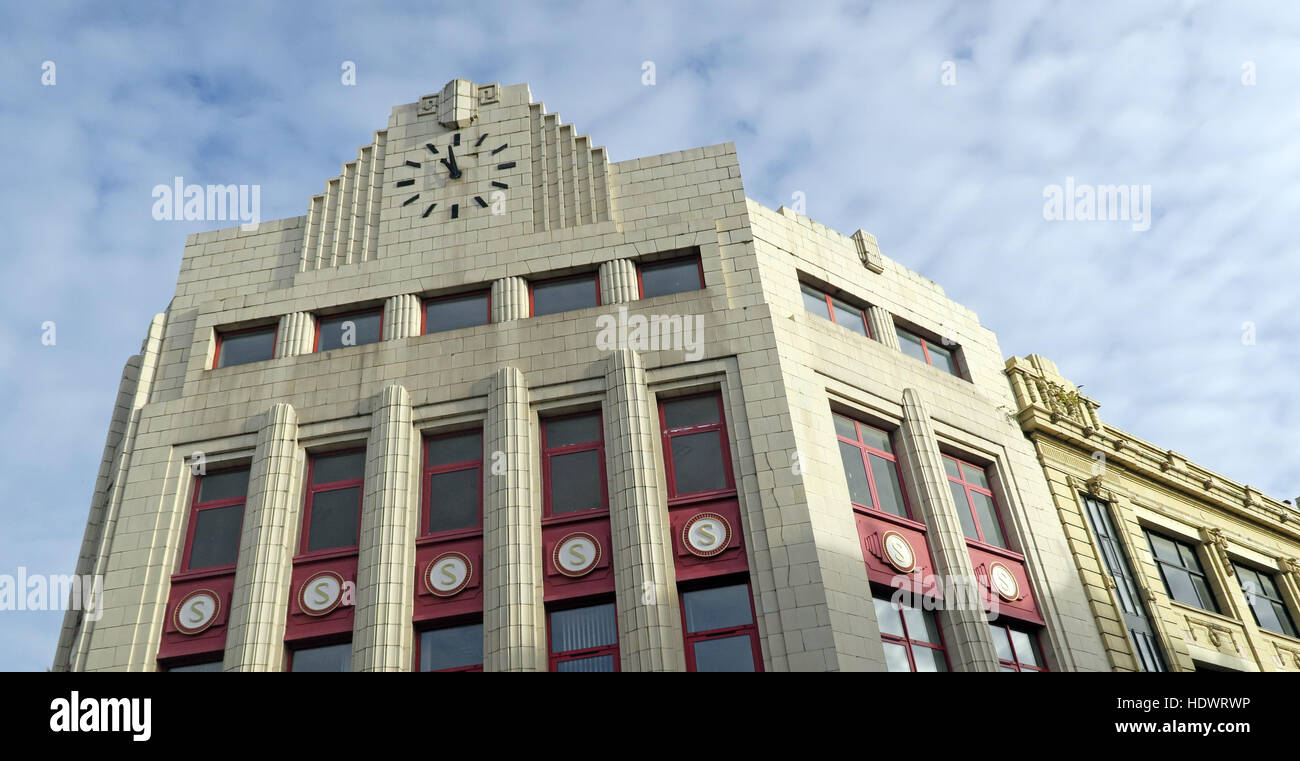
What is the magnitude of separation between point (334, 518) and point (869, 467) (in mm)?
11533

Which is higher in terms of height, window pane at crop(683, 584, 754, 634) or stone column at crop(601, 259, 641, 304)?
stone column at crop(601, 259, 641, 304)

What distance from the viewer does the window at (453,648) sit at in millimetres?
22109

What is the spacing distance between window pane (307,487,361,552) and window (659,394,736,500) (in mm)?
6735

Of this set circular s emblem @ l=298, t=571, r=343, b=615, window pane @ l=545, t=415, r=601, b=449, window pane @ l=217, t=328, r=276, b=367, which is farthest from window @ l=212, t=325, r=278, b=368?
window pane @ l=545, t=415, r=601, b=449

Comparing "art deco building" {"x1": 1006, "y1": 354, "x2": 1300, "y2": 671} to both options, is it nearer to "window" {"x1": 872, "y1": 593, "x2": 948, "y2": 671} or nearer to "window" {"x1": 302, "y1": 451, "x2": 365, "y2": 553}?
"window" {"x1": 872, "y1": 593, "x2": 948, "y2": 671}

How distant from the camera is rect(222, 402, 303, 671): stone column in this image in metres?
22.2

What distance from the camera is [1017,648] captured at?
2425 centimetres

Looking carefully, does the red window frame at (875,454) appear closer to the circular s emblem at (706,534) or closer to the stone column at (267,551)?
the circular s emblem at (706,534)

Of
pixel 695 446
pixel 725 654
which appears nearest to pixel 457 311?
pixel 695 446

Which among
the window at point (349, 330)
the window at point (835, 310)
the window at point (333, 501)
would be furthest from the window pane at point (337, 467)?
the window at point (835, 310)

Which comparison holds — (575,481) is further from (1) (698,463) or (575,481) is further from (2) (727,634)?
(2) (727,634)

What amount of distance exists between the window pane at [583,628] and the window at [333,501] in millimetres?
4903
